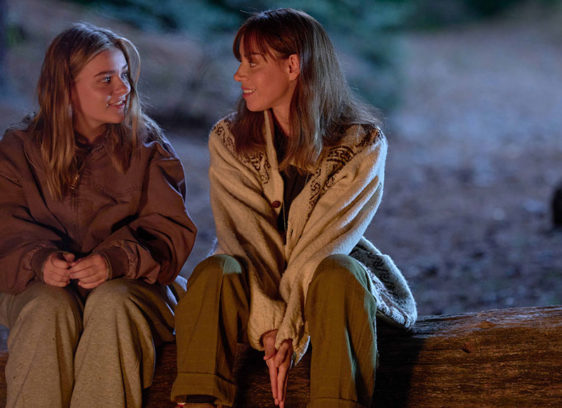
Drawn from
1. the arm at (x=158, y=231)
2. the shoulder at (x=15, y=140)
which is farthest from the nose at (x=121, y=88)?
the shoulder at (x=15, y=140)

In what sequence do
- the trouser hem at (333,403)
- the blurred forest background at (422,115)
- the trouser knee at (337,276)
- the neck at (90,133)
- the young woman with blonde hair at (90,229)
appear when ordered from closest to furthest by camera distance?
1. the trouser hem at (333,403)
2. the trouser knee at (337,276)
3. the young woman with blonde hair at (90,229)
4. the neck at (90,133)
5. the blurred forest background at (422,115)

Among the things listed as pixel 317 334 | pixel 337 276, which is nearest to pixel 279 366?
pixel 317 334

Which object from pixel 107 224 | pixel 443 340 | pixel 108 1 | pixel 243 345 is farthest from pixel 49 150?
pixel 108 1

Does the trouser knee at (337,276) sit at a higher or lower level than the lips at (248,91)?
lower

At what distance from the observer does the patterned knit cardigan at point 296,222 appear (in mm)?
2539

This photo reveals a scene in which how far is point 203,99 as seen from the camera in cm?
1080

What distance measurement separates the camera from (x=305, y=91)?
9.28ft

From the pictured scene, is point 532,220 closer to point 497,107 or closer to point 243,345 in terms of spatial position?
point 243,345

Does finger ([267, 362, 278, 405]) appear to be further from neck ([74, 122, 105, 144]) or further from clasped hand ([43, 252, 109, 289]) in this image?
neck ([74, 122, 105, 144])

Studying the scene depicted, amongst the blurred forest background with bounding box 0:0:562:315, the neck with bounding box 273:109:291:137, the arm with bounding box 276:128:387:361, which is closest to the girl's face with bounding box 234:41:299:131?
the neck with bounding box 273:109:291:137

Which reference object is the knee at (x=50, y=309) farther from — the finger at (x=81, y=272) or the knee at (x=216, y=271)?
the knee at (x=216, y=271)

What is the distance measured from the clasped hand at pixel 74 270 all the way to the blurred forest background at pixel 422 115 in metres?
2.84

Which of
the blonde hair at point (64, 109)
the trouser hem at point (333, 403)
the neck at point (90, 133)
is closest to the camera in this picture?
the trouser hem at point (333, 403)

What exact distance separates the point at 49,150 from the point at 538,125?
32.2 ft
